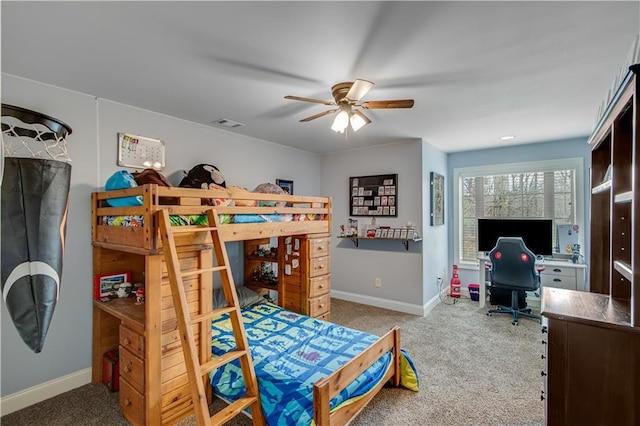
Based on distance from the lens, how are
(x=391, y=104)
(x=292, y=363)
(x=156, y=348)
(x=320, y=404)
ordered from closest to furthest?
(x=320, y=404), (x=156, y=348), (x=292, y=363), (x=391, y=104)

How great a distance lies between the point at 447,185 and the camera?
5125 millimetres

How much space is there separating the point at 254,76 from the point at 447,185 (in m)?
3.99

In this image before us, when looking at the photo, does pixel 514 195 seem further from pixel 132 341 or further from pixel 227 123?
pixel 132 341

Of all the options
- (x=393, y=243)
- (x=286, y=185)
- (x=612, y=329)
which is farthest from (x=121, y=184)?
(x=393, y=243)

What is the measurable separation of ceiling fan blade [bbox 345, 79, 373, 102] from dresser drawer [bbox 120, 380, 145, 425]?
2480 millimetres

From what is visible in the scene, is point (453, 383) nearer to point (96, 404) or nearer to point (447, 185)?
point (96, 404)

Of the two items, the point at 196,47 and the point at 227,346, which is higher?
the point at 196,47

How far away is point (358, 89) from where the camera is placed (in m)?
2.01

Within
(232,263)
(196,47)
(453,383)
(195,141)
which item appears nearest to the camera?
(196,47)

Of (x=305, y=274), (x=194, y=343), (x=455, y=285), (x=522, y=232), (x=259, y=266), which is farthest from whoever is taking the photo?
(x=455, y=285)

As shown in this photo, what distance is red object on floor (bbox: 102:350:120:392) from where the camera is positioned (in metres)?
2.43

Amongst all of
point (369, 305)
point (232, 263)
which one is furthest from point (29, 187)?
point (369, 305)

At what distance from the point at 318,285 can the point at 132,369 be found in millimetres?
1825

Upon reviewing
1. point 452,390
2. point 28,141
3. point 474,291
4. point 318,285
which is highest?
point 28,141
